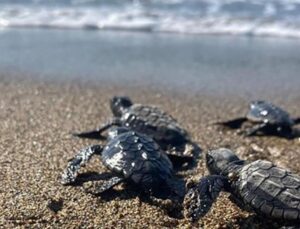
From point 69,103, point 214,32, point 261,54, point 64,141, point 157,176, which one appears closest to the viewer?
point 157,176

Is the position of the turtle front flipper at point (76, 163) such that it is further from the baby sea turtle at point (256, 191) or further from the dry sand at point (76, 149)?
the baby sea turtle at point (256, 191)

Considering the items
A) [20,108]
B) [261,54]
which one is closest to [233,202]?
[20,108]

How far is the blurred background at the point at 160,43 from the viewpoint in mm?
7316

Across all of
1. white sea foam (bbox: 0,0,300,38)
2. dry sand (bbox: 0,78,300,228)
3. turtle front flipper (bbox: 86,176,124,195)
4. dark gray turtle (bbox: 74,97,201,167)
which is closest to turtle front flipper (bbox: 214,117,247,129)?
dry sand (bbox: 0,78,300,228)

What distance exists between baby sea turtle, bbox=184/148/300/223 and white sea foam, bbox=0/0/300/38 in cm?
754

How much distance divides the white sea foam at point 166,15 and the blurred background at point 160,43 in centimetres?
2

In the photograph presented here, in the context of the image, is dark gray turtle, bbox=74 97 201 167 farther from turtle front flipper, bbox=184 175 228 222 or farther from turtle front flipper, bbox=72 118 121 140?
turtle front flipper, bbox=184 175 228 222

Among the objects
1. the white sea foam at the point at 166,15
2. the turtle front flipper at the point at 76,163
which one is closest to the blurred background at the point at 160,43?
the white sea foam at the point at 166,15

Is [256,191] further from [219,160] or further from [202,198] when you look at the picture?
[219,160]

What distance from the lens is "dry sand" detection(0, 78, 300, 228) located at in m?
3.19

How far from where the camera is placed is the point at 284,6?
12.5 metres

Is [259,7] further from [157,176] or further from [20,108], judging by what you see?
[157,176]

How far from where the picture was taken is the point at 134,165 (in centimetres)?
349

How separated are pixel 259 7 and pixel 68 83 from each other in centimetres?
701
